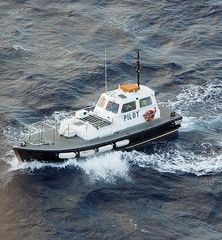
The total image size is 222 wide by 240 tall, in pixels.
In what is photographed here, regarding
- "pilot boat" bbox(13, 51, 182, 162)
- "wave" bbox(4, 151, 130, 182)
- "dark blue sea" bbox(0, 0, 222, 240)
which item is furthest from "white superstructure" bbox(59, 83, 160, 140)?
"dark blue sea" bbox(0, 0, 222, 240)

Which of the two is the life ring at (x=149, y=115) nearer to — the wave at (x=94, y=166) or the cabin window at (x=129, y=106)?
the cabin window at (x=129, y=106)

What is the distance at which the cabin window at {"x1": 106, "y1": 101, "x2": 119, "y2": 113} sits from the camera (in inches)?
1793

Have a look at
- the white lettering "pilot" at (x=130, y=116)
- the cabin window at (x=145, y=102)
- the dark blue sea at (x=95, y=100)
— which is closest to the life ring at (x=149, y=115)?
the cabin window at (x=145, y=102)

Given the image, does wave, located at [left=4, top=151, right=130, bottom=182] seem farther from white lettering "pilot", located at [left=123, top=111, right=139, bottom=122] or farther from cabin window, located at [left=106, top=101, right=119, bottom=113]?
cabin window, located at [left=106, top=101, right=119, bottom=113]

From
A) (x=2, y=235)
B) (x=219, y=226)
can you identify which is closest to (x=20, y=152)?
(x=2, y=235)

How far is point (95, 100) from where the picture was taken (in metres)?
53.1

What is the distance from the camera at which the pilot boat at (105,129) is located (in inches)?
1672

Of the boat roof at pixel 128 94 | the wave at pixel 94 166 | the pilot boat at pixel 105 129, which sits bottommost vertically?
the wave at pixel 94 166

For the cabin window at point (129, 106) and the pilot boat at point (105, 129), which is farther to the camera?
the cabin window at point (129, 106)

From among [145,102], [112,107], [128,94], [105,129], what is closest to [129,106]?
[128,94]

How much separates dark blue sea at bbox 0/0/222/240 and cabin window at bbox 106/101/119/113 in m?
3.34

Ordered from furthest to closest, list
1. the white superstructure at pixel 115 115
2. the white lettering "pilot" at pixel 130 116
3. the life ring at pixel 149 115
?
the life ring at pixel 149 115 < the white lettering "pilot" at pixel 130 116 < the white superstructure at pixel 115 115

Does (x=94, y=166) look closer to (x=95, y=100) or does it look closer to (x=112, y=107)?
(x=112, y=107)

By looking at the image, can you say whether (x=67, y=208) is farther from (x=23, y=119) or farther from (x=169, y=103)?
(x=169, y=103)
